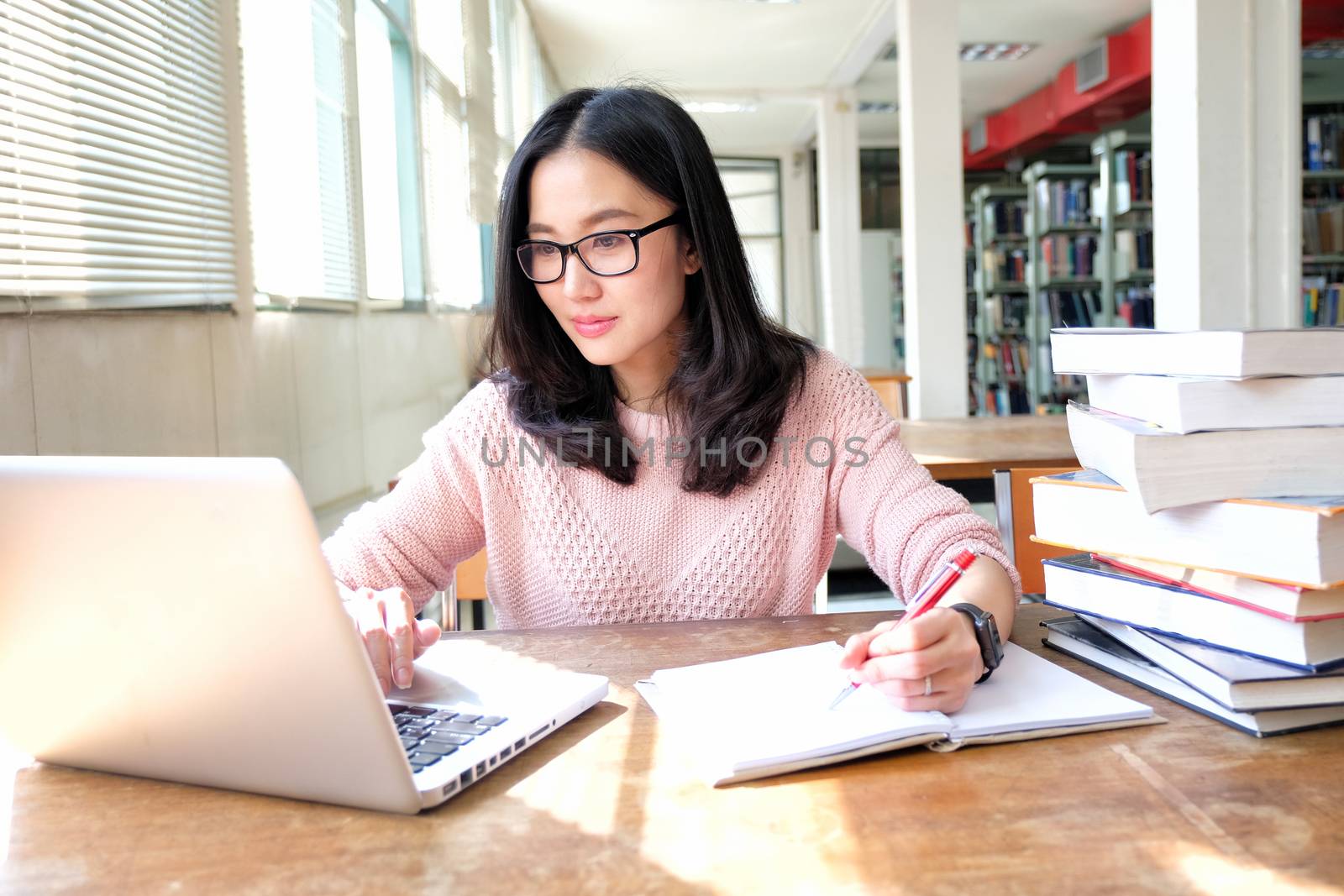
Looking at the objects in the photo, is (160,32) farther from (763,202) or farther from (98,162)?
(763,202)

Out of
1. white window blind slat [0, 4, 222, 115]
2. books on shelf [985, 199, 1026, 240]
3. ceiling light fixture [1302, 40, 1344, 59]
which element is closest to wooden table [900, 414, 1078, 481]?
white window blind slat [0, 4, 222, 115]

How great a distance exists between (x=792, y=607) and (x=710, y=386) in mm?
312

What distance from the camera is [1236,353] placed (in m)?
0.81

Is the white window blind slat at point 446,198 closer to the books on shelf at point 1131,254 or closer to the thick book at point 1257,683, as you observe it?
the thick book at point 1257,683

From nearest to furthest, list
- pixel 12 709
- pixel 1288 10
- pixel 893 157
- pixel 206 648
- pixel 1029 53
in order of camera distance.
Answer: pixel 206 648, pixel 12 709, pixel 1288 10, pixel 1029 53, pixel 893 157

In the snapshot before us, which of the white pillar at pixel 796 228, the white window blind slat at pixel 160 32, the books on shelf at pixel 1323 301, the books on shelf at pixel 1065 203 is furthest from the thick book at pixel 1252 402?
the white pillar at pixel 796 228

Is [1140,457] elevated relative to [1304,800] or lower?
elevated

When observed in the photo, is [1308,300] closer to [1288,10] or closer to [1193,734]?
[1288,10]

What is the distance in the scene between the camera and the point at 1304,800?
0.68 metres

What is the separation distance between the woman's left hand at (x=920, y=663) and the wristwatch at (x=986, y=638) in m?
0.03

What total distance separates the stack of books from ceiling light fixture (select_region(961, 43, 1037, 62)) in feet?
25.5

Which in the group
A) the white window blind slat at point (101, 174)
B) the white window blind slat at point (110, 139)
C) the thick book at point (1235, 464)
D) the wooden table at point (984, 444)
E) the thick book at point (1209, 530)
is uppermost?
the white window blind slat at point (110, 139)

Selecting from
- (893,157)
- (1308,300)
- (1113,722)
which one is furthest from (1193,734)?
(893,157)

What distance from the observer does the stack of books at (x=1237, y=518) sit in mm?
780
